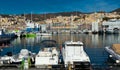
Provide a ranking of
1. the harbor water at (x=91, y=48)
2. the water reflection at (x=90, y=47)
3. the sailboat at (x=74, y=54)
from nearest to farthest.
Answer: the sailboat at (x=74, y=54)
the harbor water at (x=91, y=48)
the water reflection at (x=90, y=47)

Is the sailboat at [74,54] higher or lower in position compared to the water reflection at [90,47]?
higher

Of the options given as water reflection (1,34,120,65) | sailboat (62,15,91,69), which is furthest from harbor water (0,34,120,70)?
sailboat (62,15,91,69)

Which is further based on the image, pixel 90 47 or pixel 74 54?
pixel 90 47

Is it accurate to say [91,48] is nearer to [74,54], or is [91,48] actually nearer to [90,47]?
[90,47]

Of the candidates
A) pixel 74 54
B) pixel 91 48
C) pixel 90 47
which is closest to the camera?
pixel 74 54

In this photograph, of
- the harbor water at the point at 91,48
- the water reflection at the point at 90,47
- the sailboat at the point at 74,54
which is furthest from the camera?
the water reflection at the point at 90,47

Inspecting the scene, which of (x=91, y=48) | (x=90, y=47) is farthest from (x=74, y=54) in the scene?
(x=90, y=47)

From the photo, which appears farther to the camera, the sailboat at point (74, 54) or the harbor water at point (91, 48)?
the harbor water at point (91, 48)

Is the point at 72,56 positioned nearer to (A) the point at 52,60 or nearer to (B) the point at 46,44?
(A) the point at 52,60

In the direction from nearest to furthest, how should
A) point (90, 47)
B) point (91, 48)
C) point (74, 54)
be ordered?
point (74, 54)
point (91, 48)
point (90, 47)

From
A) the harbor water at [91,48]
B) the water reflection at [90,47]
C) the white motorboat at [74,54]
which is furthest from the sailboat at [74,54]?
the water reflection at [90,47]

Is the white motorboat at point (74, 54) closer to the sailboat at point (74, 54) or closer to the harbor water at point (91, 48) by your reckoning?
the sailboat at point (74, 54)

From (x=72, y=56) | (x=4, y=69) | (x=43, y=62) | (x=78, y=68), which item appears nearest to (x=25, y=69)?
(x=4, y=69)

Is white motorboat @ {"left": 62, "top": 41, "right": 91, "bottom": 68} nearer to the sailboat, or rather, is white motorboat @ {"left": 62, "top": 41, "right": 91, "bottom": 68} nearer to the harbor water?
the sailboat
